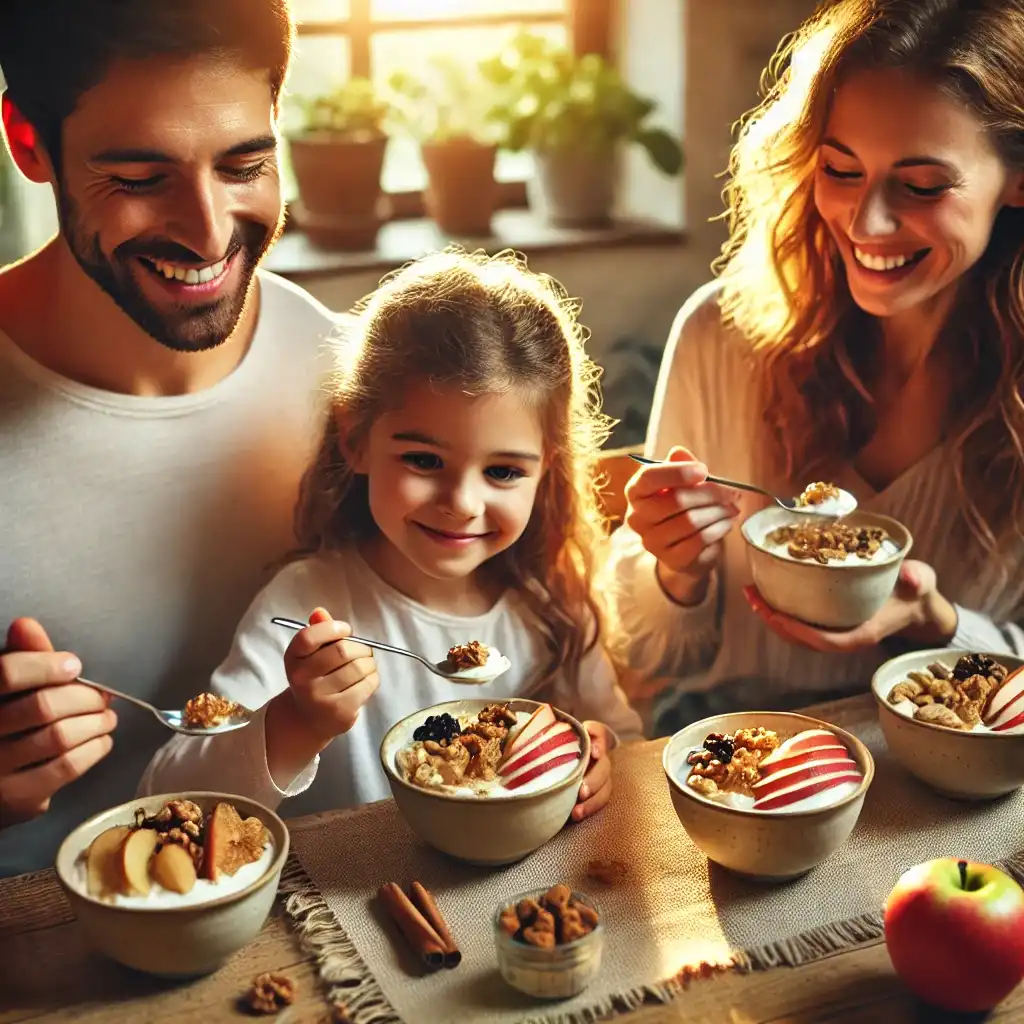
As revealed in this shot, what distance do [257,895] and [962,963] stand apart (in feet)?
1.81

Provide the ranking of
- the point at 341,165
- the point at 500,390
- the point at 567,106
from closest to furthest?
the point at 500,390 → the point at 341,165 → the point at 567,106

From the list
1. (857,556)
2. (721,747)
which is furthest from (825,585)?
(721,747)

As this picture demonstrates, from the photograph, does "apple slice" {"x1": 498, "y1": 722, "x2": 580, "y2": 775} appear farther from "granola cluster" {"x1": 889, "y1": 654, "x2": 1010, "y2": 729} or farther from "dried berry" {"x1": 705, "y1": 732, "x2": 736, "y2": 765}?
"granola cluster" {"x1": 889, "y1": 654, "x2": 1010, "y2": 729}

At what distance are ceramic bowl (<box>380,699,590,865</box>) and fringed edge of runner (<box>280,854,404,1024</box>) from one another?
11cm

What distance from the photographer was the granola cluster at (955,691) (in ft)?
4.51

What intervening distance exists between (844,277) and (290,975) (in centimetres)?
112

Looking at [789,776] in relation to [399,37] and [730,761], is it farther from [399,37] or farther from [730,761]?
[399,37]

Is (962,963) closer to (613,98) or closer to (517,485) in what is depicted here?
(517,485)

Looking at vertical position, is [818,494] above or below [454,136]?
below

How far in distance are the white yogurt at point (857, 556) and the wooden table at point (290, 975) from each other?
46 centimetres

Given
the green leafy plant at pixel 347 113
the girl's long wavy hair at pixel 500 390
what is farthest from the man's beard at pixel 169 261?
the green leafy plant at pixel 347 113

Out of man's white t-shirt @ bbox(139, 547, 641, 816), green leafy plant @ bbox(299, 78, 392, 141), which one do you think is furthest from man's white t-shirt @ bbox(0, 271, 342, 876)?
green leafy plant @ bbox(299, 78, 392, 141)

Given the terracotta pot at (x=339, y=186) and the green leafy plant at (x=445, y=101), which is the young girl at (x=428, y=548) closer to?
the terracotta pot at (x=339, y=186)

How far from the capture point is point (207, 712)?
132 centimetres
